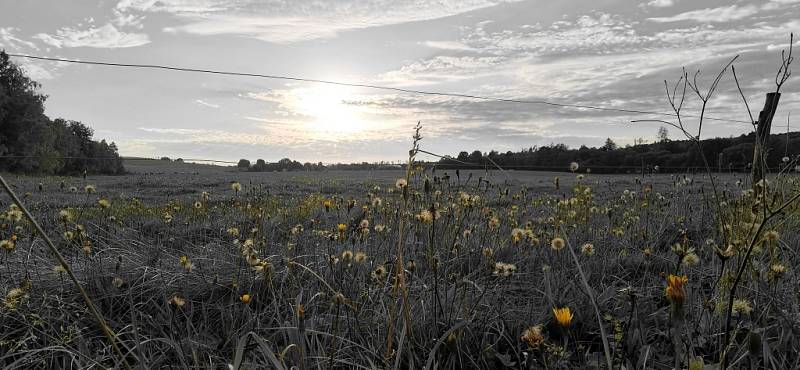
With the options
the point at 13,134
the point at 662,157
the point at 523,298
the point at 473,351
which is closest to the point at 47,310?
the point at 473,351

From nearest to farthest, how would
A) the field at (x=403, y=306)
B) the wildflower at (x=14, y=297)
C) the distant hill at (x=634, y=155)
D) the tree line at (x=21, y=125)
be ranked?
1. the field at (x=403, y=306)
2. the wildflower at (x=14, y=297)
3. the distant hill at (x=634, y=155)
4. the tree line at (x=21, y=125)

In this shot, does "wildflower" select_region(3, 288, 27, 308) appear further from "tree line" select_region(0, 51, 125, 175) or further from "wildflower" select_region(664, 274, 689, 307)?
"tree line" select_region(0, 51, 125, 175)

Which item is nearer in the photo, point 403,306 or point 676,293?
point 676,293

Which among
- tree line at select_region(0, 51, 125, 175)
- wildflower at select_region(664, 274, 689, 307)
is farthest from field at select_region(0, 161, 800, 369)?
tree line at select_region(0, 51, 125, 175)

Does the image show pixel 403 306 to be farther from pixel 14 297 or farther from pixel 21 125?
pixel 21 125

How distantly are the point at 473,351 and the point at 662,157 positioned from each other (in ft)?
43.5

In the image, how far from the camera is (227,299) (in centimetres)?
276

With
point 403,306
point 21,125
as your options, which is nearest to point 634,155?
point 403,306

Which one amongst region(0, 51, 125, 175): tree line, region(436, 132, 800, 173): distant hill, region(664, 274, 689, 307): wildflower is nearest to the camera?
region(664, 274, 689, 307): wildflower

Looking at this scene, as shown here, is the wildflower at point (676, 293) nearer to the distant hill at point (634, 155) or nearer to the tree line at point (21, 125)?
the distant hill at point (634, 155)

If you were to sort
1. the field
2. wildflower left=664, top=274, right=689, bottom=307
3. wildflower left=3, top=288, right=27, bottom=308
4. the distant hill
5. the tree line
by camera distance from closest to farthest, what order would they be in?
1. wildflower left=664, top=274, right=689, bottom=307
2. the field
3. wildflower left=3, top=288, right=27, bottom=308
4. the distant hill
5. the tree line

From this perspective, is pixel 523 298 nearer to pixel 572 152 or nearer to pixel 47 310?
pixel 47 310

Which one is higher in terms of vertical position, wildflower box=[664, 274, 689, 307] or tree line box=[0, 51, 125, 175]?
tree line box=[0, 51, 125, 175]

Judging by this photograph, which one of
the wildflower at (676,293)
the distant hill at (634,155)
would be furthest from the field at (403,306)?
the distant hill at (634,155)
